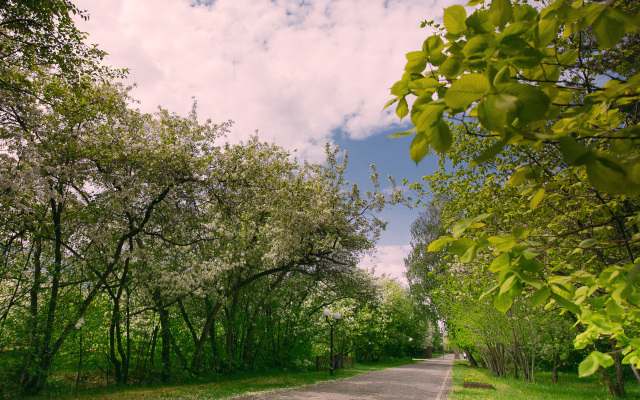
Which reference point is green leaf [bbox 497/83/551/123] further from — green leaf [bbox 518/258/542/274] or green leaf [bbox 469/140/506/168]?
green leaf [bbox 518/258/542/274]

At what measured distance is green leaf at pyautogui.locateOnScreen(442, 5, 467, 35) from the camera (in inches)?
42.9

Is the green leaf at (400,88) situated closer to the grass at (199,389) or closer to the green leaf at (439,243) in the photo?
the green leaf at (439,243)

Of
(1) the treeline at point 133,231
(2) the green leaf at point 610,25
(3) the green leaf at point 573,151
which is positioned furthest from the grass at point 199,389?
(2) the green leaf at point 610,25

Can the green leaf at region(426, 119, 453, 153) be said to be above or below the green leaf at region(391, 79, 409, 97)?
below

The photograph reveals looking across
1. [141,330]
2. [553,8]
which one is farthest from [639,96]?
[141,330]

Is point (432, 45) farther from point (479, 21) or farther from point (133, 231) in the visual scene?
point (133, 231)

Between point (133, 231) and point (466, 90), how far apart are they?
12.9 metres

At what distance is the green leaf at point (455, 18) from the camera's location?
1090 mm

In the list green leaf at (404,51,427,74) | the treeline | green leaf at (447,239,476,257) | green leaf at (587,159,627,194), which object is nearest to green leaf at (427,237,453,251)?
green leaf at (447,239,476,257)

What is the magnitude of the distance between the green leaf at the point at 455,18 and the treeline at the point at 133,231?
9.35m

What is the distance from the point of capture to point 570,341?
1412 centimetres

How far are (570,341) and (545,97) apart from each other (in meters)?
17.7

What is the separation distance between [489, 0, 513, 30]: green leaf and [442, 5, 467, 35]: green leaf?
0.28 feet

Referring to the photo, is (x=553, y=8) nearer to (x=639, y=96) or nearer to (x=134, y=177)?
(x=639, y=96)
